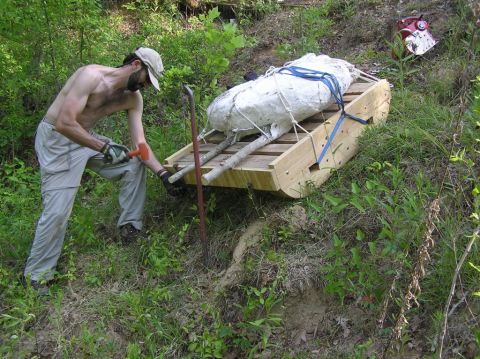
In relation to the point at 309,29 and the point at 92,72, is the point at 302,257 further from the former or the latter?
the point at 309,29

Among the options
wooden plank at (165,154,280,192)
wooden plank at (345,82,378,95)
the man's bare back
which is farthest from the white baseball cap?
wooden plank at (345,82,378,95)

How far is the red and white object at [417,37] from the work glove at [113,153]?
2.84 meters

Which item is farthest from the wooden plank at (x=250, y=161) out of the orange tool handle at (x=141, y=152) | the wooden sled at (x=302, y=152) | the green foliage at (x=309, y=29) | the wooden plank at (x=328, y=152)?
the green foliage at (x=309, y=29)

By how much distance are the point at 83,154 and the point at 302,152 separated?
5.59ft

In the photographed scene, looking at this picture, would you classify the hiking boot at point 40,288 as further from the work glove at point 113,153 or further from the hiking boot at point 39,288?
the work glove at point 113,153

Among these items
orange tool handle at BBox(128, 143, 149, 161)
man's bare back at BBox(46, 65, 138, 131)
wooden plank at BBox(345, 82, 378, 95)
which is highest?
man's bare back at BBox(46, 65, 138, 131)

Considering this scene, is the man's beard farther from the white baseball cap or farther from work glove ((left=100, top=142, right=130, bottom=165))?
work glove ((left=100, top=142, right=130, bottom=165))

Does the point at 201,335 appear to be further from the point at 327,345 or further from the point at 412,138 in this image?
the point at 412,138

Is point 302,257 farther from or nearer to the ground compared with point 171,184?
nearer to the ground

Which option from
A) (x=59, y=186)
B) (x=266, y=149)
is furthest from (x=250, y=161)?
(x=59, y=186)

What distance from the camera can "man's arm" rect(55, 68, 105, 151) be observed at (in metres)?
3.84

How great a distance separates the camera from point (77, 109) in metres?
3.87

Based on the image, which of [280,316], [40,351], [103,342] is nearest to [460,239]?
[280,316]

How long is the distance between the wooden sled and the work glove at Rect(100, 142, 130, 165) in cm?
33
